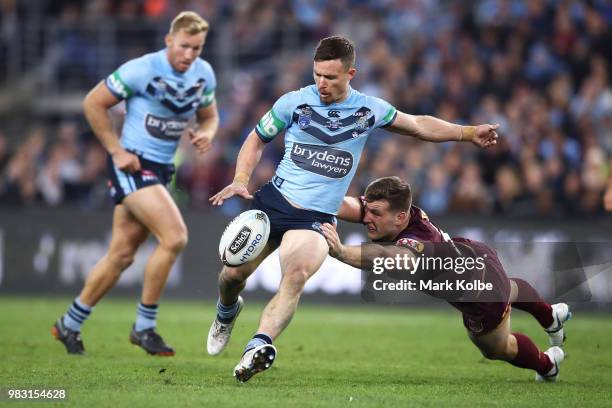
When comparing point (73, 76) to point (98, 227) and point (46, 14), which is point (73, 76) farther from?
point (98, 227)

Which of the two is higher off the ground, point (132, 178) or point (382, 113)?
point (382, 113)

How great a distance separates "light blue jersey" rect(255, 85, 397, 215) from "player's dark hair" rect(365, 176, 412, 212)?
0.33 m

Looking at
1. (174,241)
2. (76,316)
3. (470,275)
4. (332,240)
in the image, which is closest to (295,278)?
(332,240)

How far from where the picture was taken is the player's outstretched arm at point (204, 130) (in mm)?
9906

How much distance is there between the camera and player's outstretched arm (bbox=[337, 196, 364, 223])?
817 cm

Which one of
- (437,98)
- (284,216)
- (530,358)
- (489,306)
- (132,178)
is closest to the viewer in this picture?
(284,216)

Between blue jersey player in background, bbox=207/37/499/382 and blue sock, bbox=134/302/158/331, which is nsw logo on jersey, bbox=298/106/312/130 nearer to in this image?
blue jersey player in background, bbox=207/37/499/382

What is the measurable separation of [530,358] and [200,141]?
372cm

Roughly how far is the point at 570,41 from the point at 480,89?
6.10 feet

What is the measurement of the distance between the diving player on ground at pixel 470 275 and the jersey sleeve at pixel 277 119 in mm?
797

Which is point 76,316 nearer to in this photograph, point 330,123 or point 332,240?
point 330,123

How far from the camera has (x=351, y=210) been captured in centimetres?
819

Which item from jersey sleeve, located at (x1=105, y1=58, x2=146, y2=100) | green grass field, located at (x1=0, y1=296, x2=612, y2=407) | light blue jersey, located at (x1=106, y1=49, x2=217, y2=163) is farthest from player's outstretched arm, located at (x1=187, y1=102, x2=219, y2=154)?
green grass field, located at (x1=0, y1=296, x2=612, y2=407)

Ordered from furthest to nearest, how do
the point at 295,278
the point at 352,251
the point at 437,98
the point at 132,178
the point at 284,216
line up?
the point at 437,98
the point at 132,178
the point at 284,216
the point at 295,278
the point at 352,251
